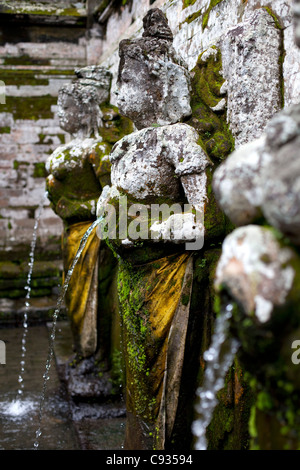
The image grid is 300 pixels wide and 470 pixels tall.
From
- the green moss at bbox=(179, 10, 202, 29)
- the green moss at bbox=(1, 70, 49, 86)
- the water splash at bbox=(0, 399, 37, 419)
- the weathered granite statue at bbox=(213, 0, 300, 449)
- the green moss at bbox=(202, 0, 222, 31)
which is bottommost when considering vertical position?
the water splash at bbox=(0, 399, 37, 419)

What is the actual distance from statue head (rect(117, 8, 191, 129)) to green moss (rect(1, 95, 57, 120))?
5535 millimetres

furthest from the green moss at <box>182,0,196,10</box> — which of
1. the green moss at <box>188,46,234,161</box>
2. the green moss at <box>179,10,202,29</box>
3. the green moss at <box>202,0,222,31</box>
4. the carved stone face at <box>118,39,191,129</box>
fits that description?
the carved stone face at <box>118,39,191,129</box>

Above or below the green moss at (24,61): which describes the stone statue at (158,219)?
below

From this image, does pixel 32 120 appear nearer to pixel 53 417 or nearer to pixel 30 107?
pixel 30 107

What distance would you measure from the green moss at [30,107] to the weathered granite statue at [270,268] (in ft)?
22.9

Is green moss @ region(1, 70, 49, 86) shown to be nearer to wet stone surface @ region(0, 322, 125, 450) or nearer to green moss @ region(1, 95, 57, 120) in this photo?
green moss @ region(1, 95, 57, 120)

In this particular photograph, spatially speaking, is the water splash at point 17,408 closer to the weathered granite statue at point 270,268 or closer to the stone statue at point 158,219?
the stone statue at point 158,219

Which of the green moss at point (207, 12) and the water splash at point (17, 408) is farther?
the water splash at point (17, 408)

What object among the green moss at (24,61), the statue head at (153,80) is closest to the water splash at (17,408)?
the statue head at (153,80)

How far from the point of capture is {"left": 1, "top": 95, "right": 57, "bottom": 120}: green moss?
7.91 metres

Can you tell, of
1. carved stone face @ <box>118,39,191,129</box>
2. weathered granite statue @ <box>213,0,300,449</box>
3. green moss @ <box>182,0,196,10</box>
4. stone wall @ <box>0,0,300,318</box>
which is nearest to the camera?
weathered granite statue @ <box>213,0,300,449</box>

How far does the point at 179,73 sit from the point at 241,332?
1712 mm

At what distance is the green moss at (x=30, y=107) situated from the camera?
25.9 feet

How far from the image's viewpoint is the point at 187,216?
2459 millimetres
